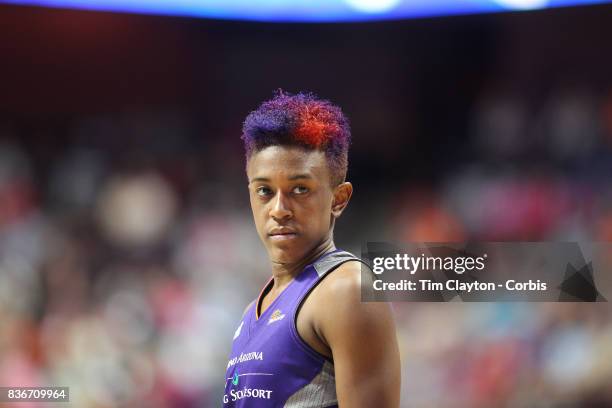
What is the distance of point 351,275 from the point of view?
76.4 inches

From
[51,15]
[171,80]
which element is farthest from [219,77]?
[51,15]

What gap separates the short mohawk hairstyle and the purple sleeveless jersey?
279 mm

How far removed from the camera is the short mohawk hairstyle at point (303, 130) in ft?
7.04

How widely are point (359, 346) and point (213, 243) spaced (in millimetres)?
3356

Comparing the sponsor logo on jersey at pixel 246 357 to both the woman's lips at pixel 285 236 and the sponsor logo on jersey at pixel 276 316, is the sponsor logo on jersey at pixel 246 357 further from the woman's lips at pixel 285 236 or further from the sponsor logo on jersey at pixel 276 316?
the woman's lips at pixel 285 236

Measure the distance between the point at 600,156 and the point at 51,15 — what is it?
3470 mm

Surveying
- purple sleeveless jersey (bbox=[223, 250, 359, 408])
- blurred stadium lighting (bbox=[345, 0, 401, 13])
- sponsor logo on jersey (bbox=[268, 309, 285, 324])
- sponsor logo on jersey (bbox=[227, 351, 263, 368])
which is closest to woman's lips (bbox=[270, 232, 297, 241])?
purple sleeveless jersey (bbox=[223, 250, 359, 408])

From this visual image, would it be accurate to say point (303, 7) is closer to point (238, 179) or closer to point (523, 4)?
point (238, 179)

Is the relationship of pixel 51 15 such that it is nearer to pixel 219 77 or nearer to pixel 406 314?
pixel 219 77

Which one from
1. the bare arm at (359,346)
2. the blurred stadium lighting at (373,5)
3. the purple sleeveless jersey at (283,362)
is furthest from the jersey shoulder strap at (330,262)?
the blurred stadium lighting at (373,5)

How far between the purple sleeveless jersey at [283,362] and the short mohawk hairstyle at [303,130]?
28 cm

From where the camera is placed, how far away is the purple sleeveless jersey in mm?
1901

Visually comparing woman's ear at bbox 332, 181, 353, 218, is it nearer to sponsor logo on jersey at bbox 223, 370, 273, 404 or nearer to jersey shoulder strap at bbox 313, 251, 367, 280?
jersey shoulder strap at bbox 313, 251, 367, 280

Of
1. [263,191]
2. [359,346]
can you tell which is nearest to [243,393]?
[359,346]
